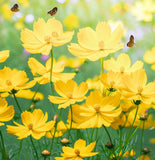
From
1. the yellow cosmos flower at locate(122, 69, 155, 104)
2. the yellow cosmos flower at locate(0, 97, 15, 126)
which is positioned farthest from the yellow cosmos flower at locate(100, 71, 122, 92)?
the yellow cosmos flower at locate(0, 97, 15, 126)

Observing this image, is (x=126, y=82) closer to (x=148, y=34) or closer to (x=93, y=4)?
(x=148, y=34)

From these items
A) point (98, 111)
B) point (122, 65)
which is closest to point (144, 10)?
point (122, 65)

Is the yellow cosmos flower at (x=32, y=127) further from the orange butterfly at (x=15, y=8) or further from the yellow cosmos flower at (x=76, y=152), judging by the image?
the orange butterfly at (x=15, y=8)

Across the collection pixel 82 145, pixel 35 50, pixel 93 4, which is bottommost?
pixel 82 145

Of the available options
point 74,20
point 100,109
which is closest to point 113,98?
point 100,109

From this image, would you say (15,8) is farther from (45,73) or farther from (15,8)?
(45,73)

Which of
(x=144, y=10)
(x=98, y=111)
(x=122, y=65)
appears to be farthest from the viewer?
(x=144, y=10)
